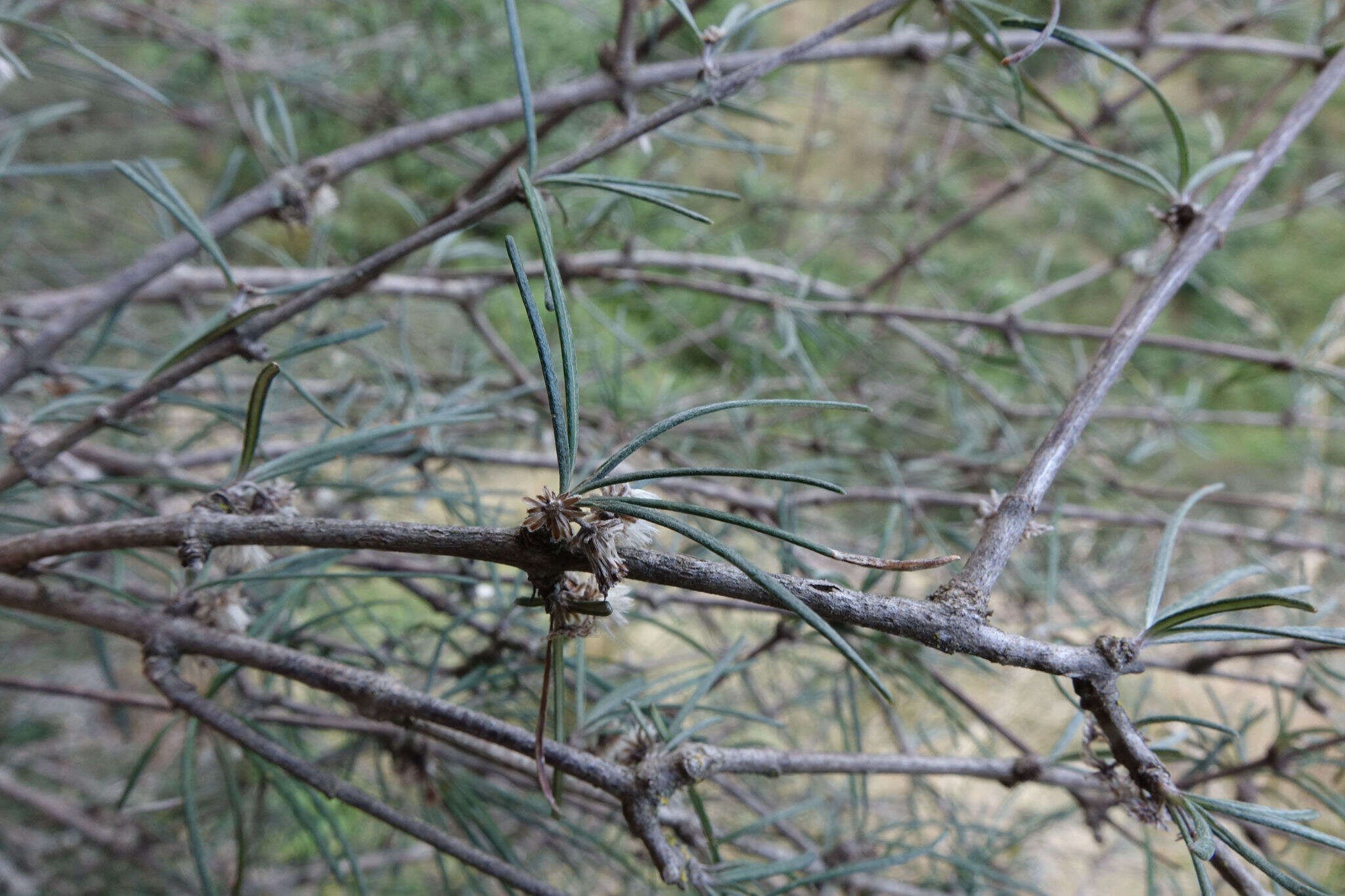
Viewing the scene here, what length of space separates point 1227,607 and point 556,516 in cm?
10

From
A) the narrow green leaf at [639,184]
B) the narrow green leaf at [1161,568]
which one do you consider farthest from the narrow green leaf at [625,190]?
the narrow green leaf at [1161,568]

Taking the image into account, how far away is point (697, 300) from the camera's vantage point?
1234 mm

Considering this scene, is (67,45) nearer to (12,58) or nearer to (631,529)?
(12,58)

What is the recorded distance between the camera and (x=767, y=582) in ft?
0.35

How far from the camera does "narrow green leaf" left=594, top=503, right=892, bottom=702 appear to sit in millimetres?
104

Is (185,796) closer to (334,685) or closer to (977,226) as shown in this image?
(334,685)

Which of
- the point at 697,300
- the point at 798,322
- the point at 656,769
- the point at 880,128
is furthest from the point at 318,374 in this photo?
the point at 880,128

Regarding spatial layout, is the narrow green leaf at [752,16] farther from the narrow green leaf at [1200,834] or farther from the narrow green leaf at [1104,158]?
the narrow green leaf at [1200,834]

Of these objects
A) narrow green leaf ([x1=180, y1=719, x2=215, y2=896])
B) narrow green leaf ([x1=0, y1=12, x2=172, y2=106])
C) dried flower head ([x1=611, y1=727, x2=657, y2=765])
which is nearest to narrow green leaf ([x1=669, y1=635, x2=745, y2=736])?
dried flower head ([x1=611, y1=727, x2=657, y2=765])

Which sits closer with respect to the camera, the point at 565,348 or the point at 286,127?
the point at 565,348

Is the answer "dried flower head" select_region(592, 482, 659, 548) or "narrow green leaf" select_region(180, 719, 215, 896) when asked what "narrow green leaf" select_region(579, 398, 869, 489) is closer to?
"dried flower head" select_region(592, 482, 659, 548)

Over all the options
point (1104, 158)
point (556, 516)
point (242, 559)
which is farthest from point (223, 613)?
point (1104, 158)

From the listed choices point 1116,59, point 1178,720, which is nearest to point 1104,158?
point 1116,59

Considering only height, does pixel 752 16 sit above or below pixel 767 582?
above
